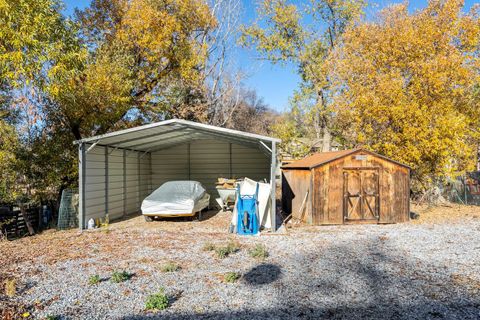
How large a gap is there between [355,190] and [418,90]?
643 cm

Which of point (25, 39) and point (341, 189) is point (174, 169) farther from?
point (25, 39)

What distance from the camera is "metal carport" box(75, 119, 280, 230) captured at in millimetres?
9516

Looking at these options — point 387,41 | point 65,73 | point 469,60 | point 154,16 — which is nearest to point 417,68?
point 387,41

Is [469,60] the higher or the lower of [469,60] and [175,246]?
the higher

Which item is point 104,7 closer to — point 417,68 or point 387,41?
point 387,41

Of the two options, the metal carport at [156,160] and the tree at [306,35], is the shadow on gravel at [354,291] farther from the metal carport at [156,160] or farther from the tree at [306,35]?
the tree at [306,35]

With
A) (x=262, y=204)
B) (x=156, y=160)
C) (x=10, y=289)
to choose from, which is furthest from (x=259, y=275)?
(x=156, y=160)

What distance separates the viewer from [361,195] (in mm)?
10453

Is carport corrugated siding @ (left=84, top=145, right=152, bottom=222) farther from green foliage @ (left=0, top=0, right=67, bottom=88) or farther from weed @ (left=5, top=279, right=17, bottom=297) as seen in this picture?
weed @ (left=5, top=279, right=17, bottom=297)

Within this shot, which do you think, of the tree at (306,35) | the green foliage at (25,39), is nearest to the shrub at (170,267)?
the green foliage at (25,39)

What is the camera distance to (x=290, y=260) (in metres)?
6.41

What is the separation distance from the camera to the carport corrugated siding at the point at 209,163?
15.8m

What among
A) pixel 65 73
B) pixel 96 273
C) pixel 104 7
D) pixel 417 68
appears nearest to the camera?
pixel 96 273

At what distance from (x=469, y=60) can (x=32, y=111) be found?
1738 centimetres
